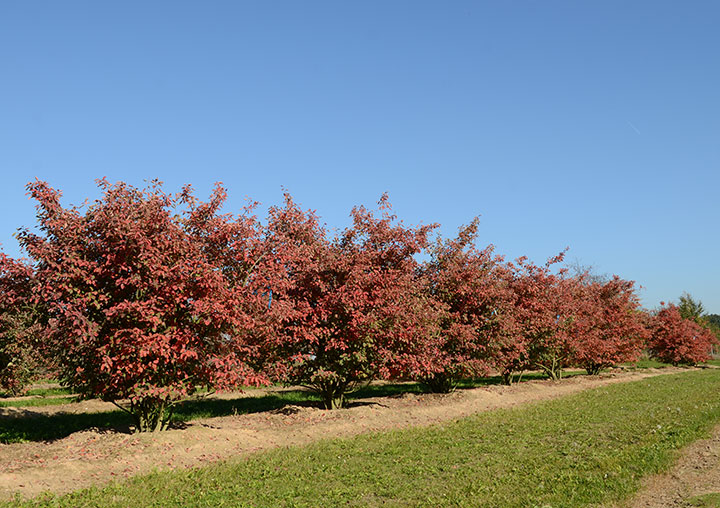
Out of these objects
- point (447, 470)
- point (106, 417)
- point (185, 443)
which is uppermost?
point (106, 417)

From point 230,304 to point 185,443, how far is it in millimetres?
2704

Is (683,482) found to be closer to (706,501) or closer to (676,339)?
(706,501)

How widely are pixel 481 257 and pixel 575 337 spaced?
1008cm

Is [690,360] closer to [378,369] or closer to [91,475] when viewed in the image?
[378,369]

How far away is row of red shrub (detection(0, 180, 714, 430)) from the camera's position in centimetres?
898

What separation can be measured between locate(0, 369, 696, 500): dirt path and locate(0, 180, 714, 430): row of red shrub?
86cm

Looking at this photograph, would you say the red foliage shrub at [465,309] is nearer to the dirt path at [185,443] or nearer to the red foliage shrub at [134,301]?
the dirt path at [185,443]

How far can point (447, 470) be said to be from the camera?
25.3 ft

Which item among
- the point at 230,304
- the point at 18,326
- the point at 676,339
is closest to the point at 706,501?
the point at 230,304

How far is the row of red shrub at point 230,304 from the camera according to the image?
29.5 ft

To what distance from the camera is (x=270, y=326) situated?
11117 mm

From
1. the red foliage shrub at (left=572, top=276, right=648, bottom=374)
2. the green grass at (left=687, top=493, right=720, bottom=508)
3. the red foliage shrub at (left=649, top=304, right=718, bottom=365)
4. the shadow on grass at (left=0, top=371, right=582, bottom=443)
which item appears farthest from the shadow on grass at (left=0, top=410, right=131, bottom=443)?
the red foliage shrub at (left=649, top=304, right=718, bottom=365)

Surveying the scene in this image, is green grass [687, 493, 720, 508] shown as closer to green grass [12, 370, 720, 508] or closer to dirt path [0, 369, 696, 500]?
green grass [12, 370, 720, 508]

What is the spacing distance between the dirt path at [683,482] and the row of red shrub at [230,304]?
6.77m
